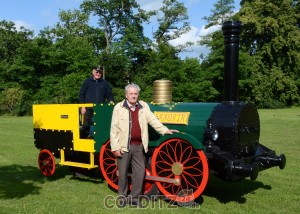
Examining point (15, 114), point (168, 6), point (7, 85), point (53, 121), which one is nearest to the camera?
Answer: point (53, 121)

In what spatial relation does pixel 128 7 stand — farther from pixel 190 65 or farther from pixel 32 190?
pixel 32 190

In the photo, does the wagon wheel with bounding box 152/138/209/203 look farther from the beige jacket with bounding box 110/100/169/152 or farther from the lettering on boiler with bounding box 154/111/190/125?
the lettering on boiler with bounding box 154/111/190/125

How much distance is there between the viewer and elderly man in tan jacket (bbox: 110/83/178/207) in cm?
542

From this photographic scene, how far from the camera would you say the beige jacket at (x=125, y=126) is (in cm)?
541

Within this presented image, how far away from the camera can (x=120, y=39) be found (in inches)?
1695

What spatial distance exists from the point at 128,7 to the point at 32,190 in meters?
39.8

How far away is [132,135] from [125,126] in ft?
0.56

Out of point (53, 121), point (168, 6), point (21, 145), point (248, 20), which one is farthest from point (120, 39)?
point (53, 121)

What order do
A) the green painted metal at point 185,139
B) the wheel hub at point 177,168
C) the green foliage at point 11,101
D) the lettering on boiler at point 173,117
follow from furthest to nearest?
the green foliage at point 11,101
the lettering on boiler at point 173,117
the wheel hub at point 177,168
the green painted metal at point 185,139

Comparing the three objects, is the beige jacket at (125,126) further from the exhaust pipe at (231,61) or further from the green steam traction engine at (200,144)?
the exhaust pipe at (231,61)

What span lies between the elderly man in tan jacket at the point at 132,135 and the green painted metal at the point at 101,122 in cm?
88

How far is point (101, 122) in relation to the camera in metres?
6.45

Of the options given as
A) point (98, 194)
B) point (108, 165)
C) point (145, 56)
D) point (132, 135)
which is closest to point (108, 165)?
point (108, 165)

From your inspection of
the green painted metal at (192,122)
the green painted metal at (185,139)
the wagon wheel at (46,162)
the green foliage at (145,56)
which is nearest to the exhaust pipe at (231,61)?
the green painted metal at (192,122)
